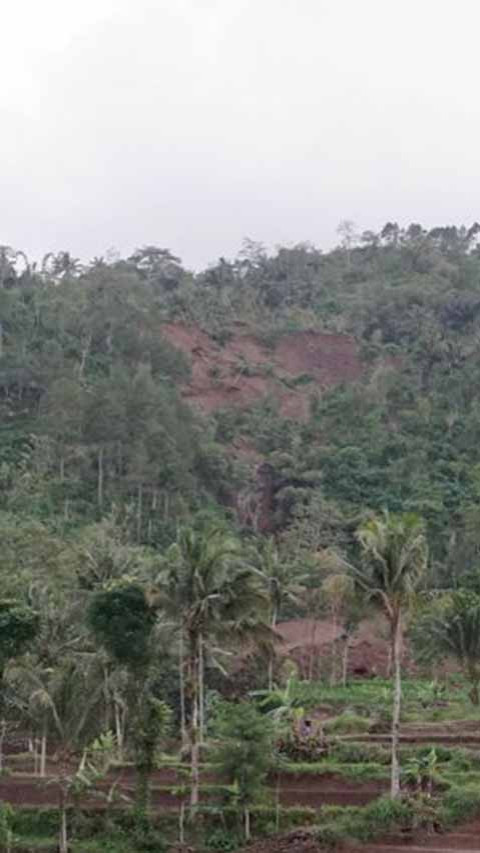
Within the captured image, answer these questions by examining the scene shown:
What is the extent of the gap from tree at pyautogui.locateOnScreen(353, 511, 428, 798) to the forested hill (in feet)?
64.4

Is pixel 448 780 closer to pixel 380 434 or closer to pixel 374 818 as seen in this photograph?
pixel 374 818

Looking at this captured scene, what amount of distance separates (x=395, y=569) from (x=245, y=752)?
4.99 m

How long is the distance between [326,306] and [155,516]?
38131 millimetres

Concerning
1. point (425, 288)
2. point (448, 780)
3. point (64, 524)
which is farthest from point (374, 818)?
point (425, 288)

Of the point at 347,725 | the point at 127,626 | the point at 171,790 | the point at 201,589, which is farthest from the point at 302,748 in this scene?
the point at 127,626

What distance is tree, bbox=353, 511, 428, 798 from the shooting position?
85.7ft

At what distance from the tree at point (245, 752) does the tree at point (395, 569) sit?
2.84 m

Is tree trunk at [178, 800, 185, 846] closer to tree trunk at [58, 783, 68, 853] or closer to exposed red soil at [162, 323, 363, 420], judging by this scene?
tree trunk at [58, 783, 68, 853]

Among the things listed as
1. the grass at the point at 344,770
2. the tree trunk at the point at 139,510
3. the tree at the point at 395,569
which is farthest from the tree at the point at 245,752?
the tree trunk at the point at 139,510

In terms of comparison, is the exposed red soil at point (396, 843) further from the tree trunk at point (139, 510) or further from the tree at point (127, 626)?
the tree trunk at point (139, 510)

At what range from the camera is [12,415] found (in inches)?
2603

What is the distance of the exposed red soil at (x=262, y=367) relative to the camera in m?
77.9

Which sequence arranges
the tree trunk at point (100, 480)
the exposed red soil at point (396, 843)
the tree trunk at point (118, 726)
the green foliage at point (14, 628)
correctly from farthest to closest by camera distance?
the tree trunk at point (100, 480) → the tree trunk at point (118, 726) → the green foliage at point (14, 628) → the exposed red soil at point (396, 843)

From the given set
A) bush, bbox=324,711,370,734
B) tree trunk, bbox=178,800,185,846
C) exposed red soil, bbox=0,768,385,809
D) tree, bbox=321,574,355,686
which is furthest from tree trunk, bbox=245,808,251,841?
bush, bbox=324,711,370,734
